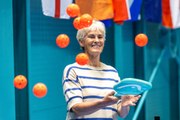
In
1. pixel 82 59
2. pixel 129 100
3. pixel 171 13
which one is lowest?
pixel 129 100

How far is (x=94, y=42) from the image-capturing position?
200 cm

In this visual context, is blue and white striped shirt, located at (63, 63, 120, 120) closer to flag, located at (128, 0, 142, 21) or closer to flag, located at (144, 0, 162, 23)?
flag, located at (128, 0, 142, 21)

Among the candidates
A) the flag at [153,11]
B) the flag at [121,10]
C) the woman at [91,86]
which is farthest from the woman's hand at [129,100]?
the flag at [153,11]

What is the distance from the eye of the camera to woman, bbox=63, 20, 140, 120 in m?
1.90

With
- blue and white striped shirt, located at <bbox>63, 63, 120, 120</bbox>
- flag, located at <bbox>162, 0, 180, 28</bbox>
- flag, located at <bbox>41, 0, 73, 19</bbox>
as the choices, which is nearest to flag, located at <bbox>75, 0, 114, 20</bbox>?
flag, located at <bbox>41, 0, 73, 19</bbox>

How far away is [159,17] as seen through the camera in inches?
169

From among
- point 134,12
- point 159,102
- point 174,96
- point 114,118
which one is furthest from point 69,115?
point 174,96

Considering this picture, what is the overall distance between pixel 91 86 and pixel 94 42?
25 cm

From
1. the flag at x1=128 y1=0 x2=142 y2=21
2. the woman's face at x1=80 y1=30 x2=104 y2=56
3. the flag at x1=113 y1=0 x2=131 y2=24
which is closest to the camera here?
the woman's face at x1=80 y1=30 x2=104 y2=56

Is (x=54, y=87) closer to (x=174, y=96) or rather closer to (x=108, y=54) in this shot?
(x=108, y=54)

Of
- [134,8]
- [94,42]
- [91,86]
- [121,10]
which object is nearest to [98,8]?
[121,10]

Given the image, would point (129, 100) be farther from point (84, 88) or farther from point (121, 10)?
point (121, 10)

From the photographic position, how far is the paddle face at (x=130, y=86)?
1.77 metres

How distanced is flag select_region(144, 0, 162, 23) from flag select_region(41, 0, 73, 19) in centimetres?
168
